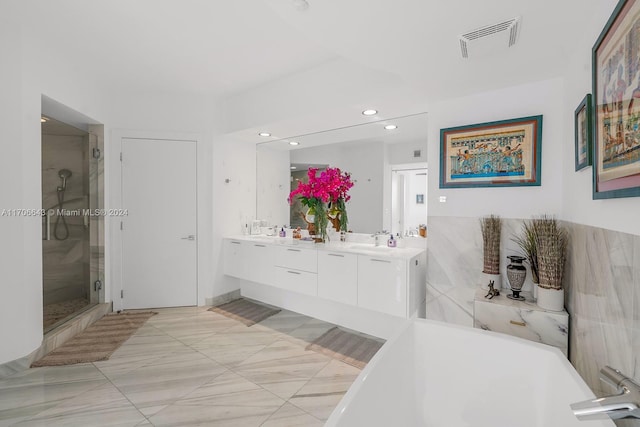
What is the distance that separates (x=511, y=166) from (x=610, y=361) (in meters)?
1.47

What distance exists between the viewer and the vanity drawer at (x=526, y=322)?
1.75 m

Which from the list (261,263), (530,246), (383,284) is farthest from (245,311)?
(530,246)

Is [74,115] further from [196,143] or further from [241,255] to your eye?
[241,255]

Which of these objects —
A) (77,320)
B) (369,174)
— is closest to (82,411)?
(77,320)

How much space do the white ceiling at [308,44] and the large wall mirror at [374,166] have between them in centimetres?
26

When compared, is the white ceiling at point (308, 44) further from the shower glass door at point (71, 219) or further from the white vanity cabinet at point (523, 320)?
the white vanity cabinet at point (523, 320)

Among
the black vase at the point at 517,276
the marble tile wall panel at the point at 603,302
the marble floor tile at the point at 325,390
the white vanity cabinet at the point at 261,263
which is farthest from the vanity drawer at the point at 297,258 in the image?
the marble tile wall panel at the point at 603,302

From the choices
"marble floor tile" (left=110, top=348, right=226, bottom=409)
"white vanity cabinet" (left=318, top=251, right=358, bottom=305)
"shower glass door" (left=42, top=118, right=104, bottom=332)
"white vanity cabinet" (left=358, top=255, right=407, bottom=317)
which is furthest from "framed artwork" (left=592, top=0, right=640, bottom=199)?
"shower glass door" (left=42, top=118, right=104, bottom=332)

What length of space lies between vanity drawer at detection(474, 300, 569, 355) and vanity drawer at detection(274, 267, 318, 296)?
161 cm

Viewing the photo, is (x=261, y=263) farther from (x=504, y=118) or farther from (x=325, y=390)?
(x=504, y=118)

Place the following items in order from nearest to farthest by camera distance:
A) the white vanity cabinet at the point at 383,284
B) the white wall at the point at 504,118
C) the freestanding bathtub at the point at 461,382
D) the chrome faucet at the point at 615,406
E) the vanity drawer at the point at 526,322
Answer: the chrome faucet at the point at 615,406
the freestanding bathtub at the point at 461,382
the vanity drawer at the point at 526,322
the white wall at the point at 504,118
the white vanity cabinet at the point at 383,284

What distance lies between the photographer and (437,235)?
260cm

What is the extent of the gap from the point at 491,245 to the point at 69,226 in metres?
4.89

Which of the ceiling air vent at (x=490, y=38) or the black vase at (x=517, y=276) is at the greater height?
the ceiling air vent at (x=490, y=38)
